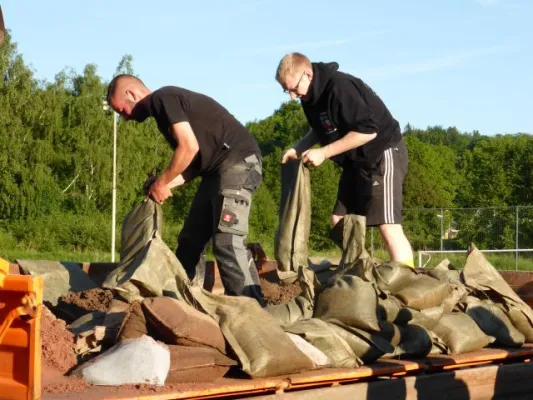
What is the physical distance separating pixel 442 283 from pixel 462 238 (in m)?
30.6

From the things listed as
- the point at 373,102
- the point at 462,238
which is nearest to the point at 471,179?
the point at 462,238

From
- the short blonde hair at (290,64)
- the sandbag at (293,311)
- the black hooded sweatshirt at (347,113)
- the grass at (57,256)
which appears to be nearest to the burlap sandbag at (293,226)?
the black hooded sweatshirt at (347,113)

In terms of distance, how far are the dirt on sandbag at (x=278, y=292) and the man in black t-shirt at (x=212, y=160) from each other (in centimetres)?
28

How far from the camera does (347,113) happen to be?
707 cm

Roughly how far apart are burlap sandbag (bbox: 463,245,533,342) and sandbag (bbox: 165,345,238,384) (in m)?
2.55

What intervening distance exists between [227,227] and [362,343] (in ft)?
5.46

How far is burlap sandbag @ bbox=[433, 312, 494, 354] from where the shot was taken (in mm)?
5723

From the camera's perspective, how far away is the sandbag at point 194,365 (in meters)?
4.25

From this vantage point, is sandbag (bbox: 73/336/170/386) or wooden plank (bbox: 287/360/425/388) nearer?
sandbag (bbox: 73/336/170/386)

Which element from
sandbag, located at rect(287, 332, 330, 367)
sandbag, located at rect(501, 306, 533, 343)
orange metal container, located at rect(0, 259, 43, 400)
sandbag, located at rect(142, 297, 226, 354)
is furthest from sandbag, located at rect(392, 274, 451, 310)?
orange metal container, located at rect(0, 259, 43, 400)

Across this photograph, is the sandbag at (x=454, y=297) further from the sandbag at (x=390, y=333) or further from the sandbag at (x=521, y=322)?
the sandbag at (x=390, y=333)

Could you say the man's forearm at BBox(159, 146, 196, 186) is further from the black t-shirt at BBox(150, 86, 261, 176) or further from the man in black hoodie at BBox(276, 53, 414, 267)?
the man in black hoodie at BBox(276, 53, 414, 267)

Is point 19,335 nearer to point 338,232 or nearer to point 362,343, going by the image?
point 362,343

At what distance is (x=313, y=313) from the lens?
5512 mm
